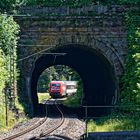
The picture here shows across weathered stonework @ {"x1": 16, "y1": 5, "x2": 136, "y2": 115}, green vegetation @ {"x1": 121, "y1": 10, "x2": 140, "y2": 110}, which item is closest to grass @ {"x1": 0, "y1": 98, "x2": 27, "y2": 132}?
weathered stonework @ {"x1": 16, "y1": 5, "x2": 136, "y2": 115}

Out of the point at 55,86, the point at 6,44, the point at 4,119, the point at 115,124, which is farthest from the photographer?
the point at 55,86

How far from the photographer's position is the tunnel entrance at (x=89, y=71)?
1412 inches

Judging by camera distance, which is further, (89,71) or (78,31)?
(89,71)

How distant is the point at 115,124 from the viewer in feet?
84.7

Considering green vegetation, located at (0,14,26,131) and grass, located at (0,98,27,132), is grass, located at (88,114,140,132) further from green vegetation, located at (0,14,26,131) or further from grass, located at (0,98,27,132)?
green vegetation, located at (0,14,26,131)

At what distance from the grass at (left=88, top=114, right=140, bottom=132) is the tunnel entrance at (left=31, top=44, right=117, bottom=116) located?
5076mm

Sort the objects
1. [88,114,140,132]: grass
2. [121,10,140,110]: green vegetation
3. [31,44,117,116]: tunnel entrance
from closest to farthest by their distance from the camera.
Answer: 1. [88,114,140,132]: grass
2. [121,10,140,110]: green vegetation
3. [31,44,117,116]: tunnel entrance

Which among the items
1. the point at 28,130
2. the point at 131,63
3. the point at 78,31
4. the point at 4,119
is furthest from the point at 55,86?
the point at 28,130

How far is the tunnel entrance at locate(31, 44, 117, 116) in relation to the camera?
118 feet

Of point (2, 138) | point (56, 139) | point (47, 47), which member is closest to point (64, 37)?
point (47, 47)

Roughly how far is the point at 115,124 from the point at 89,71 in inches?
804

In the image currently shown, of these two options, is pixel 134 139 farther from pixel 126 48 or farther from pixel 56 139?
pixel 126 48

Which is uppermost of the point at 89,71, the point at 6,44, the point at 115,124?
the point at 6,44

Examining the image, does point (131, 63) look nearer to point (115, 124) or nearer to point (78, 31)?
point (78, 31)
